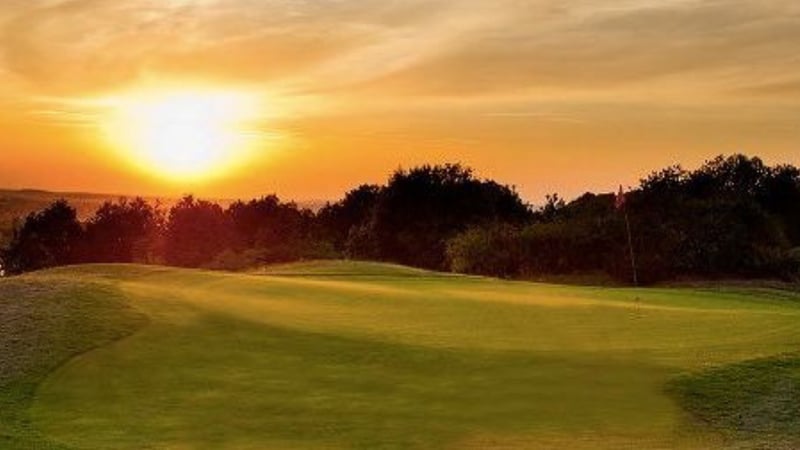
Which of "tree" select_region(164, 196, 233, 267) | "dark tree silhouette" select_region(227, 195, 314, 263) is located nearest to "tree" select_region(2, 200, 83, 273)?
"tree" select_region(164, 196, 233, 267)

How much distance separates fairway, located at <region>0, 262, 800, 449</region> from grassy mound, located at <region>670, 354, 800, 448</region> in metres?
0.05

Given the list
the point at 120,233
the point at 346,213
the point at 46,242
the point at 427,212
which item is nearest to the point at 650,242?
the point at 427,212

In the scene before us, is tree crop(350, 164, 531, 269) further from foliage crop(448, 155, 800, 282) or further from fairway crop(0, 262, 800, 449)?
fairway crop(0, 262, 800, 449)

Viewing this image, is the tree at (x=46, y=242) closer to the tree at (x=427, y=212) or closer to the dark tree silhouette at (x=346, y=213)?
the dark tree silhouette at (x=346, y=213)

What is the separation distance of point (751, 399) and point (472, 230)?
46394 millimetres

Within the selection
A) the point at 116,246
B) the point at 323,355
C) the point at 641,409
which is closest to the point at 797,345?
the point at 641,409

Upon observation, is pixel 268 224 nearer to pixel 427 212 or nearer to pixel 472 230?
pixel 427 212

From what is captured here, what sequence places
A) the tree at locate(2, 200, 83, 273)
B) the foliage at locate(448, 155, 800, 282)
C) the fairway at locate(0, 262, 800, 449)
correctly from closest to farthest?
the fairway at locate(0, 262, 800, 449)
the foliage at locate(448, 155, 800, 282)
the tree at locate(2, 200, 83, 273)

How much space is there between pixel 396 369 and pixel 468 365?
1137 millimetres

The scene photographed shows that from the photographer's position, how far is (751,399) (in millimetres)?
16109

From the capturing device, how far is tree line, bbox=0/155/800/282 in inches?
2180

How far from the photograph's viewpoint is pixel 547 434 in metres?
14.1

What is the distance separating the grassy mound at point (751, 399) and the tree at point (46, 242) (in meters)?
81.0

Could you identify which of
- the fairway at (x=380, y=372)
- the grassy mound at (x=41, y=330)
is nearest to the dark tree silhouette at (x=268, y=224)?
the grassy mound at (x=41, y=330)
